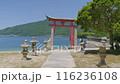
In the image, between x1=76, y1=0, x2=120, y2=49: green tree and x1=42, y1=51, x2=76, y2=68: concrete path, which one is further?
x1=76, y1=0, x2=120, y2=49: green tree

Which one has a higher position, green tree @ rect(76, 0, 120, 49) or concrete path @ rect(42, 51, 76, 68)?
green tree @ rect(76, 0, 120, 49)

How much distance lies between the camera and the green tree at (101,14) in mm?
13141

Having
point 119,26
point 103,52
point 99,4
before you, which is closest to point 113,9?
point 99,4

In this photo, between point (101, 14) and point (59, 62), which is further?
point (101, 14)

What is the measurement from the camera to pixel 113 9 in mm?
13797

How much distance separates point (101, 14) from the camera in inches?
543

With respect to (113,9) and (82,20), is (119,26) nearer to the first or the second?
(113,9)

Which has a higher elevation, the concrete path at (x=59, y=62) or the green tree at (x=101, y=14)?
the green tree at (x=101, y=14)

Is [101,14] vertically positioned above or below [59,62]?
above

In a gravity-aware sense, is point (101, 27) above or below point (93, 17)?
below

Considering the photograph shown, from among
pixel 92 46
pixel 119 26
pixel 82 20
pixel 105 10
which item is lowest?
pixel 92 46

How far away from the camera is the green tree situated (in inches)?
517

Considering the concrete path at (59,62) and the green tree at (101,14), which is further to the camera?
the green tree at (101,14)

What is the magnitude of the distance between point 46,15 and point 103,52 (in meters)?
14.3
